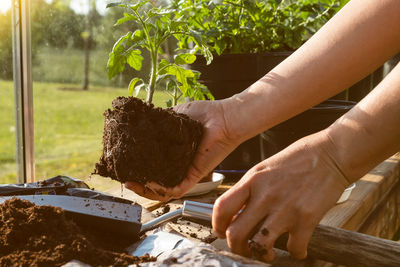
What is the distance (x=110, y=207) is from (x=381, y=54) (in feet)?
2.30

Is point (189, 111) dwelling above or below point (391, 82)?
below

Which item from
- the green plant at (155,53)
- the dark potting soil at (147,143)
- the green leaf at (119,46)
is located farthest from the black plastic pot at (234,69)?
the dark potting soil at (147,143)

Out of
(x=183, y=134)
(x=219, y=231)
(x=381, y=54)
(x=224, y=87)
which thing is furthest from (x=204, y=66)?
(x=219, y=231)

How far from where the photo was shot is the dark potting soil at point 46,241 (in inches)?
30.5

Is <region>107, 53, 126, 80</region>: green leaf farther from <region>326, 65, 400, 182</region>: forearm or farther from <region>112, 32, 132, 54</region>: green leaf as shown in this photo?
<region>326, 65, 400, 182</region>: forearm

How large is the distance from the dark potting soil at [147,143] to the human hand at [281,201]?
0.27 m

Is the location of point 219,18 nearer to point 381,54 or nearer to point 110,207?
point 381,54

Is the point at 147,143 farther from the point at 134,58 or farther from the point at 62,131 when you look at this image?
the point at 62,131

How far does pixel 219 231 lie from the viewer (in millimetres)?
812

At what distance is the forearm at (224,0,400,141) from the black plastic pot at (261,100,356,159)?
1.18ft

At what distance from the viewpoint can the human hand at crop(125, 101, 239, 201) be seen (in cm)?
110

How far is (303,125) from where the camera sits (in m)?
1.45

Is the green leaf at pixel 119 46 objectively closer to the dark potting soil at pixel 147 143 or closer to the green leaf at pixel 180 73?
the green leaf at pixel 180 73

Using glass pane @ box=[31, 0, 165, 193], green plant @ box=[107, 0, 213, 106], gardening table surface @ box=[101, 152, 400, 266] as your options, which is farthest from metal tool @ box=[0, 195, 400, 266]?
glass pane @ box=[31, 0, 165, 193]
